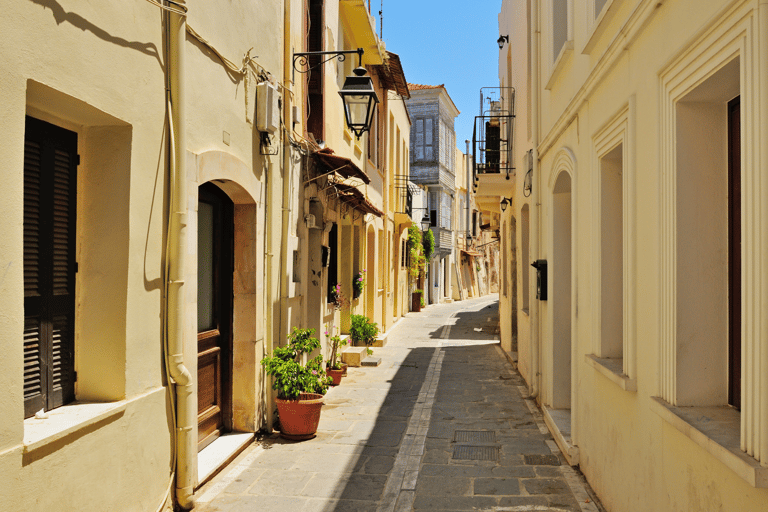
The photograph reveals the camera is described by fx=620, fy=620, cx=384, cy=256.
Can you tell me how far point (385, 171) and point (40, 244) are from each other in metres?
14.5

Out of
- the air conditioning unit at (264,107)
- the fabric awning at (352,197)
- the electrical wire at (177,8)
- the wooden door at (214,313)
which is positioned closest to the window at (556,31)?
the air conditioning unit at (264,107)

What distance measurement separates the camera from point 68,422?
3.54 metres

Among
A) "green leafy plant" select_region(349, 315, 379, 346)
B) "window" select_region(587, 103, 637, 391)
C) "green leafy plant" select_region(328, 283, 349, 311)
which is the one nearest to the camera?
"window" select_region(587, 103, 637, 391)

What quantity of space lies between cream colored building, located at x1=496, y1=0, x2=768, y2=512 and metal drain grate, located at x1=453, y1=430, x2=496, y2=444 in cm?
77

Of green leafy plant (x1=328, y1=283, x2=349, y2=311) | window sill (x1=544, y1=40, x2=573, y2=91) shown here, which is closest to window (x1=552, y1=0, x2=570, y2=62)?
window sill (x1=544, y1=40, x2=573, y2=91)

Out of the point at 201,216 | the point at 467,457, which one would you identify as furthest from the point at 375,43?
the point at 467,457

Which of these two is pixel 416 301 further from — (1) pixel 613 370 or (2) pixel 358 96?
(1) pixel 613 370

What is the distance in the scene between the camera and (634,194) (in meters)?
4.27

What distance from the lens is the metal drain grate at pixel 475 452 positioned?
638 cm

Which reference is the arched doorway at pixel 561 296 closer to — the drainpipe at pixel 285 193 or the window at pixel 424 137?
the drainpipe at pixel 285 193

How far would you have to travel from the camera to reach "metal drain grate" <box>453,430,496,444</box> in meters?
7.00

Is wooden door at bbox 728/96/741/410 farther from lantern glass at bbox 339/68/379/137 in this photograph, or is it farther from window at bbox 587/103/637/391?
lantern glass at bbox 339/68/379/137

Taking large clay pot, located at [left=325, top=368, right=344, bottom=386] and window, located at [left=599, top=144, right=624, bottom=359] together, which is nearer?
window, located at [left=599, top=144, right=624, bottom=359]

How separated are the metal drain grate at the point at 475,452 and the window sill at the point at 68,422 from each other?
3.63 meters
